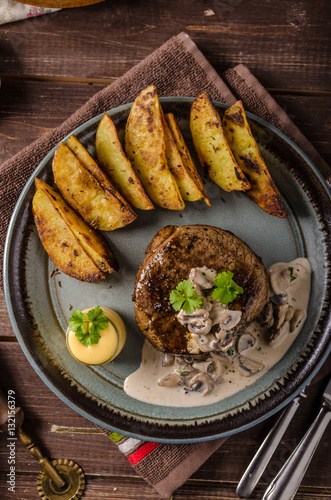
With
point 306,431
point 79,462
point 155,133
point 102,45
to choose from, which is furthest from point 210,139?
point 79,462

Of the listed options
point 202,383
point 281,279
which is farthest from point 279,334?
point 202,383

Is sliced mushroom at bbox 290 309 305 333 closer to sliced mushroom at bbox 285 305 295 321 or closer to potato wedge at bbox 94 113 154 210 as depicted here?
sliced mushroom at bbox 285 305 295 321

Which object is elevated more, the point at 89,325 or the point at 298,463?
the point at 89,325

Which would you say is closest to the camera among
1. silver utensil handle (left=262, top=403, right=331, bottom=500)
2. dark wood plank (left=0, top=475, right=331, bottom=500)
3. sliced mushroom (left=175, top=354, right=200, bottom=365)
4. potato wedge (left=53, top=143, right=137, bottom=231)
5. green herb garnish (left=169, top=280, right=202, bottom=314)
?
green herb garnish (left=169, top=280, right=202, bottom=314)

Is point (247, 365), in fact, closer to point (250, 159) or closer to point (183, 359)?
point (183, 359)

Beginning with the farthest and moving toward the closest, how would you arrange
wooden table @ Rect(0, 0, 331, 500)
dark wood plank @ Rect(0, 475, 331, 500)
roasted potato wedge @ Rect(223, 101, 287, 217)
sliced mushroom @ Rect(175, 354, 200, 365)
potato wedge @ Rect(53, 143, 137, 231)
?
1. dark wood plank @ Rect(0, 475, 331, 500)
2. wooden table @ Rect(0, 0, 331, 500)
3. sliced mushroom @ Rect(175, 354, 200, 365)
4. roasted potato wedge @ Rect(223, 101, 287, 217)
5. potato wedge @ Rect(53, 143, 137, 231)

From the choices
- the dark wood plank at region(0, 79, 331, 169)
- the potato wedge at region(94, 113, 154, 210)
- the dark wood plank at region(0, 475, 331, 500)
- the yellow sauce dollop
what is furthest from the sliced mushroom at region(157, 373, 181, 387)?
the dark wood plank at region(0, 79, 331, 169)
